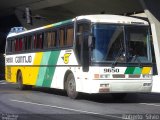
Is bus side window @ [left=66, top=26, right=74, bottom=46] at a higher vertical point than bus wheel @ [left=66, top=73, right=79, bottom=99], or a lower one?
higher

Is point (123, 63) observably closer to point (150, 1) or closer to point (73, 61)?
point (73, 61)

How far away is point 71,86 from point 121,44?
9.03 feet

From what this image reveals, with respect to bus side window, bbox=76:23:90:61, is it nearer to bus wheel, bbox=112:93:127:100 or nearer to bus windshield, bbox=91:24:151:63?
bus windshield, bbox=91:24:151:63

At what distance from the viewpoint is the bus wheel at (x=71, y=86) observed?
17.9 m

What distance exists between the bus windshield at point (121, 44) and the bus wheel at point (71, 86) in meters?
1.95

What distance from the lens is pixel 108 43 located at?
16.5m

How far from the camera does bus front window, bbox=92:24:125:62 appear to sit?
16.4 meters

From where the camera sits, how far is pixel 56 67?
64.5ft

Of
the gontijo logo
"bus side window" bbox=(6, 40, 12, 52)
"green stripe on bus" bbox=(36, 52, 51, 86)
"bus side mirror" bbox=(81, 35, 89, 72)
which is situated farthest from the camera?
"bus side window" bbox=(6, 40, 12, 52)

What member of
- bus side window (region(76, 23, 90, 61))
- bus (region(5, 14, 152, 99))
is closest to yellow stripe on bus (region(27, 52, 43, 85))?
bus (region(5, 14, 152, 99))

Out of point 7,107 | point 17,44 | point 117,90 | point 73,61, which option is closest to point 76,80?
point 73,61

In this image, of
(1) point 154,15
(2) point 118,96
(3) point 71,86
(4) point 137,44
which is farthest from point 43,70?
(1) point 154,15

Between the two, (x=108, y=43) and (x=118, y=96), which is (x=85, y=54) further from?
(x=118, y=96)

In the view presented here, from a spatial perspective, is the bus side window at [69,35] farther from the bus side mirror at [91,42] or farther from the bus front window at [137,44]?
the bus front window at [137,44]
